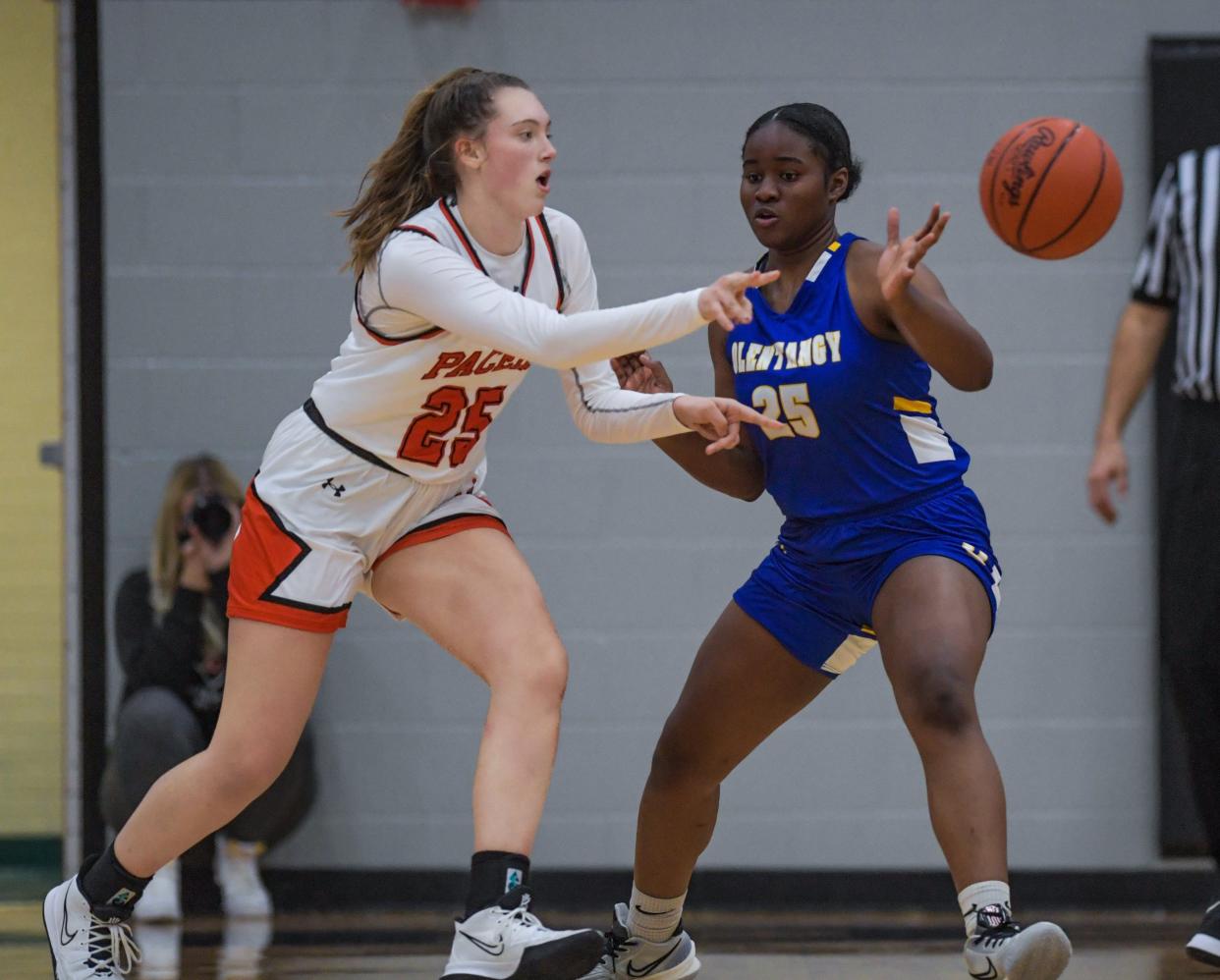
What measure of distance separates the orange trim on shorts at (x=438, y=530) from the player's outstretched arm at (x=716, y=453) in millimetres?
419

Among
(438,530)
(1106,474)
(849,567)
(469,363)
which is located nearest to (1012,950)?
(849,567)

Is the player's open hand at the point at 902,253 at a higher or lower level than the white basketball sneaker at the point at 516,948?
higher

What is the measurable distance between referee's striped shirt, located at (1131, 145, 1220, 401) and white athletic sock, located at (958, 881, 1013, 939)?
1.33 meters

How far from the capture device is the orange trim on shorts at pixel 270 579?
10.2ft

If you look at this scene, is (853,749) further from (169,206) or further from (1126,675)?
(169,206)

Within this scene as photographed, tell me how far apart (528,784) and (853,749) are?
2319 millimetres

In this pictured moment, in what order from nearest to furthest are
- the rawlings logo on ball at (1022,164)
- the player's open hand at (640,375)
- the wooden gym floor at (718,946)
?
the rawlings logo on ball at (1022,164)
the player's open hand at (640,375)
the wooden gym floor at (718,946)

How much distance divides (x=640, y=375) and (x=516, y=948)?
120cm

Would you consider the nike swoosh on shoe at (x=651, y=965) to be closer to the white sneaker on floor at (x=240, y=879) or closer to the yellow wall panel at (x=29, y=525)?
the white sneaker on floor at (x=240, y=879)

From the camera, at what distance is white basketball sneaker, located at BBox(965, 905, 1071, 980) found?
2.78 m

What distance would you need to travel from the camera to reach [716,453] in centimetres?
338

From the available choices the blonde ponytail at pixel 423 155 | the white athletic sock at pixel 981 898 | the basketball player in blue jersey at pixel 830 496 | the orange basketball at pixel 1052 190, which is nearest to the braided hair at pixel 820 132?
the basketball player in blue jersey at pixel 830 496

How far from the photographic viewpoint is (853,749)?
5.09m

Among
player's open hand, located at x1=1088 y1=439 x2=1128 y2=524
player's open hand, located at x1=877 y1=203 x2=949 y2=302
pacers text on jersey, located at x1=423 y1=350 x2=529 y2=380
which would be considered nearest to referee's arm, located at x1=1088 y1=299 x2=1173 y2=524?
player's open hand, located at x1=1088 y1=439 x2=1128 y2=524
